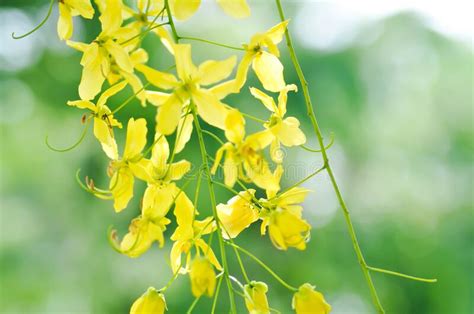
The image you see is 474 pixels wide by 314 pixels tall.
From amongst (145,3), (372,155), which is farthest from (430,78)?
(145,3)

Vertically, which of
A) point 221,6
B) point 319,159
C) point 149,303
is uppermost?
point 221,6

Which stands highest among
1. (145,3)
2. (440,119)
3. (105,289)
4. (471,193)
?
(145,3)

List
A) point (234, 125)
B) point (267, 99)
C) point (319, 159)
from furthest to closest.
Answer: point (319, 159) → point (267, 99) → point (234, 125)

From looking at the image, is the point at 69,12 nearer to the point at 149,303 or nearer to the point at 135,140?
the point at 135,140

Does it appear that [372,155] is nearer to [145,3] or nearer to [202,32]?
[202,32]

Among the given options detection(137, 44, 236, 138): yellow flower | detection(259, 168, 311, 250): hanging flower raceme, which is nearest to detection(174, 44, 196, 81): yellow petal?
detection(137, 44, 236, 138): yellow flower

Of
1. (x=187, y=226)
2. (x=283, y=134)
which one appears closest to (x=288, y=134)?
(x=283, y=134)

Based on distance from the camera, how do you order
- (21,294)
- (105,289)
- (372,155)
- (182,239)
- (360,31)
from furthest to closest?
(372,155) < (360,31) < (21,294) < (105,289) < (182,239)
